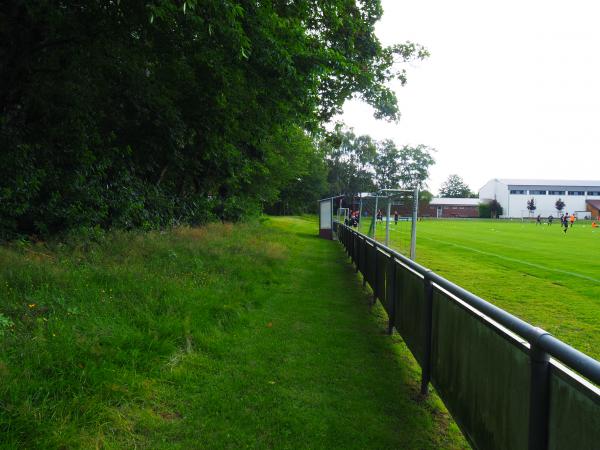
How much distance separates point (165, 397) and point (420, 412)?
220 centimetres

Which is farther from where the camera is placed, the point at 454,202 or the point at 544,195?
the point at 454,202

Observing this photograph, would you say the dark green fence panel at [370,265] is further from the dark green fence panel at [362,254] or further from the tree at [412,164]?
the tree at [412,164]

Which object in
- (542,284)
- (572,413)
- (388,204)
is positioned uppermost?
(388,204)

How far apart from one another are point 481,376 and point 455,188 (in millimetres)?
168866

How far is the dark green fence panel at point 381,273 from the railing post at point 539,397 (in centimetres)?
430

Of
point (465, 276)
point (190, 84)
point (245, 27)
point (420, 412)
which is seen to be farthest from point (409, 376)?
point (190, 84)

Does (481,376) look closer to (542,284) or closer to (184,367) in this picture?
(184,367)

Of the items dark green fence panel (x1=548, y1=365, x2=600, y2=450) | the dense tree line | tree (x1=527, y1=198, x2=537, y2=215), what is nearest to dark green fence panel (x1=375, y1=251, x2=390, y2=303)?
the dense tree line

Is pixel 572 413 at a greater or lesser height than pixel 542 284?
greater

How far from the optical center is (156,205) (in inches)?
530

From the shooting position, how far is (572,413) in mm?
1698

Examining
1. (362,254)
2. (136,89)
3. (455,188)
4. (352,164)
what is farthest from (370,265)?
(455,188)

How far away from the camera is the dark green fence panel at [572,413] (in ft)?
5.15

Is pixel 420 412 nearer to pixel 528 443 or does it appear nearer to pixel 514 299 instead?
pixel 528 443
